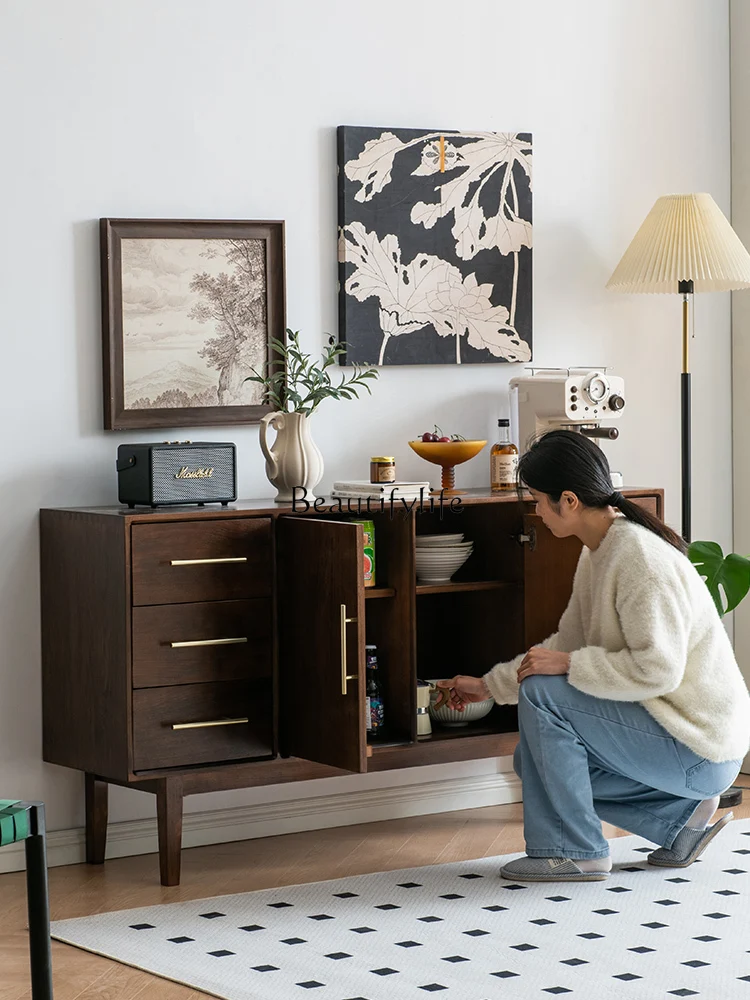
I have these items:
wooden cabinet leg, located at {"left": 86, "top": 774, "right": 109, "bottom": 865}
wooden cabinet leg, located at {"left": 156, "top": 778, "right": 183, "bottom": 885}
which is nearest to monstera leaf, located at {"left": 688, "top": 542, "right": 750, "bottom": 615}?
wooden cabinet leg, located at {"left": 156, "top": 778, "right": 183, "bottom": 885}

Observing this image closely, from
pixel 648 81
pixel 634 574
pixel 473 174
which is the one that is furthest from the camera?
pixel 648 81

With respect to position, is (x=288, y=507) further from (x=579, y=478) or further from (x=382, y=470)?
(x=579, y=478)

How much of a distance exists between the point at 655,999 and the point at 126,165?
7.60ft

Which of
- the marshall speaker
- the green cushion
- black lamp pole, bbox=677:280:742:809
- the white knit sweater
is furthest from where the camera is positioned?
black lamp pole, bbox=677:280:742:809

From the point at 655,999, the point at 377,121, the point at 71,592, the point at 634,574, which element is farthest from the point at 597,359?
the point at 655,999

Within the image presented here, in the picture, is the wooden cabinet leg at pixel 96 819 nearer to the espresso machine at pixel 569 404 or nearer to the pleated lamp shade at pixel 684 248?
the espresso machine at pixel 569 404

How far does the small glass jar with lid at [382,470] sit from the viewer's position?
383 cm

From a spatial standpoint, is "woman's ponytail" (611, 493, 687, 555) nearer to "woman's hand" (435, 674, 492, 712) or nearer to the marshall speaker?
"woman's hand" (435, 674, 492, 712)

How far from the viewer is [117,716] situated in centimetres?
346

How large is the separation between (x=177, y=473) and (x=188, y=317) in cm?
48

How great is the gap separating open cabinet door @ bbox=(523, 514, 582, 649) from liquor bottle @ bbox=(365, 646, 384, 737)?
16.8 inches

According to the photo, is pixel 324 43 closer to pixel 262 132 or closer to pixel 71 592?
pixel 262 132

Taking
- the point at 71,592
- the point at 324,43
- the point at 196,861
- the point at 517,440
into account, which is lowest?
the point at 196,861

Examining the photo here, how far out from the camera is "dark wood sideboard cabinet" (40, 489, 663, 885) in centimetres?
343
